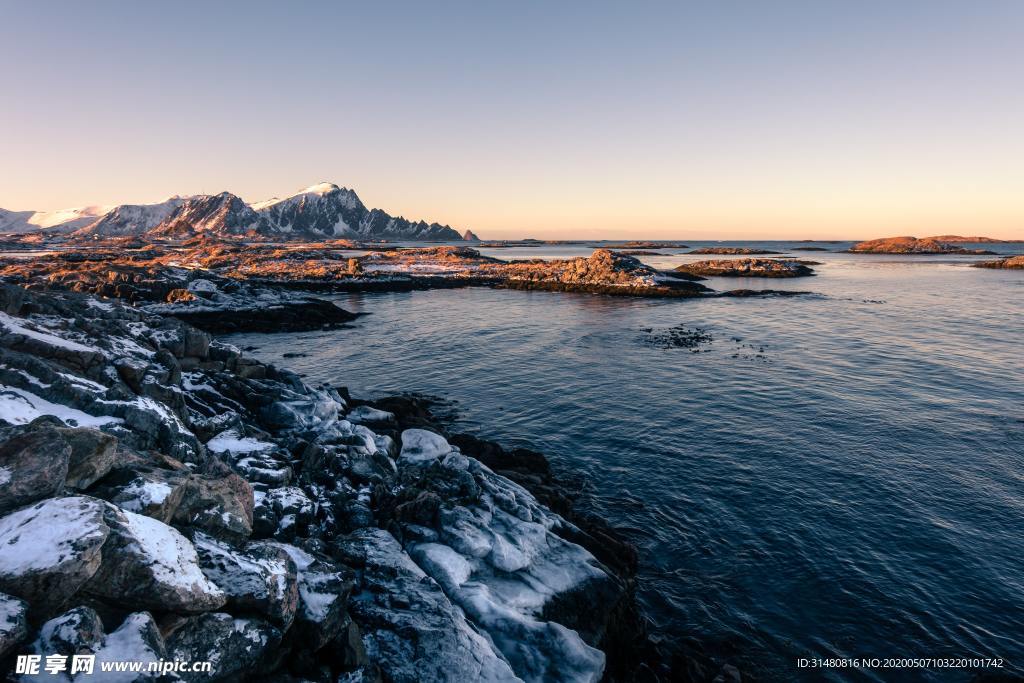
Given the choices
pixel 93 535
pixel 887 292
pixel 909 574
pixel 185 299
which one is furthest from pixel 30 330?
pixel 887 292

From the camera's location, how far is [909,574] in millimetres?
14992

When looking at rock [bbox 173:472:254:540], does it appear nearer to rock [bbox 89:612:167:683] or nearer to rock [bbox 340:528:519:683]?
rock [bbox 89:612:167:683]

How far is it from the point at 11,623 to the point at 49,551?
869mm

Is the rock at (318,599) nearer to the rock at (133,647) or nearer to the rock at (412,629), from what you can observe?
the rock at (412,629)

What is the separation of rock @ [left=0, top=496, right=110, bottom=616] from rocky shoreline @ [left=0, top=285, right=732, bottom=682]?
2cm

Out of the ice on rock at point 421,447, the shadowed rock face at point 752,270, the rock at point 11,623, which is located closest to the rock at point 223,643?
the rock at point 11,623

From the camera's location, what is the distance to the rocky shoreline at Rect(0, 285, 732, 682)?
655 centimetres

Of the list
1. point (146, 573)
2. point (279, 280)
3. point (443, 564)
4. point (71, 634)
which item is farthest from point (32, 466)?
point (279, 280)

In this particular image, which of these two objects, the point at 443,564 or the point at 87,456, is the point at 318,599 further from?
the point at 87,456

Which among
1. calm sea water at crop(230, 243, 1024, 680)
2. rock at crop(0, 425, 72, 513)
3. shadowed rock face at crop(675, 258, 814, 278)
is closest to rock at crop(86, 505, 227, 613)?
rock at crop(0, 425, 72, 513)

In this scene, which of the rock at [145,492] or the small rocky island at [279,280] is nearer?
the rock at [145,492]

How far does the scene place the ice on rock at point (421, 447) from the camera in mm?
17812

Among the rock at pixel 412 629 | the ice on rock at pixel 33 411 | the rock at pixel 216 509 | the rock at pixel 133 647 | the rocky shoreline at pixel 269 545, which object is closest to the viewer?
the rock at pixel 133 647

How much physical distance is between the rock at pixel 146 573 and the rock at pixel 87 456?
1.57 metres
